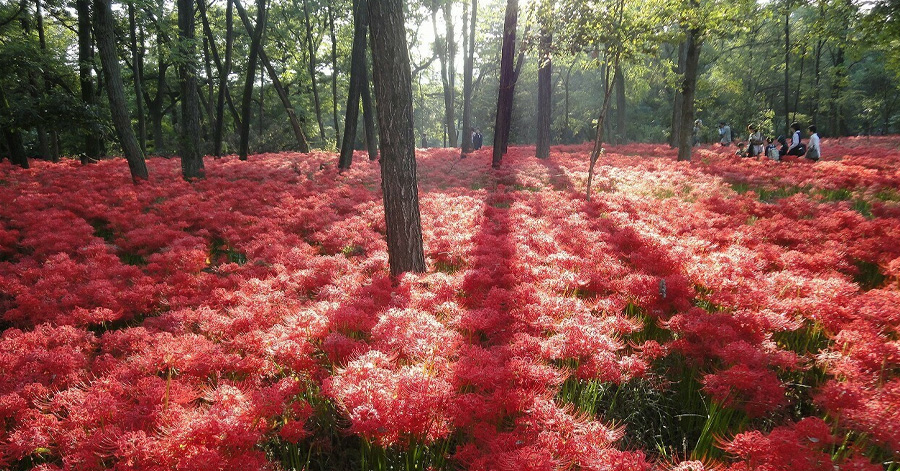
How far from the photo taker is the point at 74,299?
161 inches

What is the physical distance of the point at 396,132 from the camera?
4879 millimetres

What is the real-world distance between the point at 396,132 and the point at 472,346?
2.95 m

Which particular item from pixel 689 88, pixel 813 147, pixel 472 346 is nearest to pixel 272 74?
pixel 689 88

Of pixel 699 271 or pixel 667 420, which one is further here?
pixel 699 271

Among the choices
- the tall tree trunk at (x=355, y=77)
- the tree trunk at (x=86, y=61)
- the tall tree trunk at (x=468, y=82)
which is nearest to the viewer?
the tree trunk at (x=86, y=61)

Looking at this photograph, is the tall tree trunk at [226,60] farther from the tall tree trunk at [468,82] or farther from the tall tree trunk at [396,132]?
the tall tree trunk at [396,132]

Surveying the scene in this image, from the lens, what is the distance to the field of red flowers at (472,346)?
218 centimetres

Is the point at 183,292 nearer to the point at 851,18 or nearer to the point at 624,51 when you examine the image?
the point at 624,51

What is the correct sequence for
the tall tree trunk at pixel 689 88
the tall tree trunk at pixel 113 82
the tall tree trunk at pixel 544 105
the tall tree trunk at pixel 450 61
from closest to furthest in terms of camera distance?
1. the tall tree trunk at pixel 113 82
2. the tall tree trunk at pixel 689 88
3. the tall tree trunk at pixel 544 105
4. the tall tree trunk at pixel 450 61

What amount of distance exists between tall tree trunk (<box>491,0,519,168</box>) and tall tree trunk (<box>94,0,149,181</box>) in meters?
10.6

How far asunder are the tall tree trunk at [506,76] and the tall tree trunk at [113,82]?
34.7 feet

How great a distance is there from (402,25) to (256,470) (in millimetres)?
4659

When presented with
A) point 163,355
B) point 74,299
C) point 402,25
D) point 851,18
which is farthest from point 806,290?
point 851,18

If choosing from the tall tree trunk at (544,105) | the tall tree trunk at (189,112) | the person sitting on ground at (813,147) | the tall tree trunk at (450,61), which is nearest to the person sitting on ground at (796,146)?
the person sitting on ground at (813,147)
